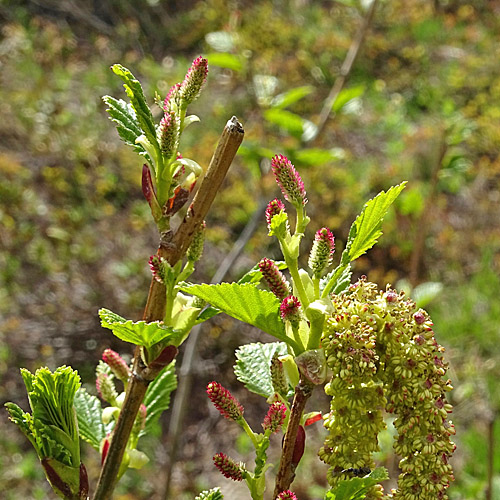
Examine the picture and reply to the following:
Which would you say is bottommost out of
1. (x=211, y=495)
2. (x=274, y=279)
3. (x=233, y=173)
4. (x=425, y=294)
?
(x=211, y=495)

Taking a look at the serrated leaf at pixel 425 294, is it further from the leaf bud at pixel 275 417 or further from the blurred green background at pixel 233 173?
the leaf bud at pixel 275 417

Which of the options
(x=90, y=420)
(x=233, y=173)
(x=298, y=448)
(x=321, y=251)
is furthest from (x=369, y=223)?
(x=233, y=173)

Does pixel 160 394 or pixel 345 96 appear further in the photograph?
pixel 345 96

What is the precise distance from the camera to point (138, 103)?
36cm

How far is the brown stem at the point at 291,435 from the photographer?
14.0 inches

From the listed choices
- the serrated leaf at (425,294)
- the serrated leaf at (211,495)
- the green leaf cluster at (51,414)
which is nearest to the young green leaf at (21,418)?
the green leaf cluster at (51,414)

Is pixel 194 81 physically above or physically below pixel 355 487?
above

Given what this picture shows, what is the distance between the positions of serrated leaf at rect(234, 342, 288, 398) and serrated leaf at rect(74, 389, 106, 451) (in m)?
0.11

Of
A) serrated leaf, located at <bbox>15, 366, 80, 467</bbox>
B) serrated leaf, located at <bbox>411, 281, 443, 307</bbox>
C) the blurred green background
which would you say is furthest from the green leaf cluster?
serrated leaf, located at <bbox>411, 281, 443, 307</bbox>

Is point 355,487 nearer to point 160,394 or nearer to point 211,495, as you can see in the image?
point 211,495

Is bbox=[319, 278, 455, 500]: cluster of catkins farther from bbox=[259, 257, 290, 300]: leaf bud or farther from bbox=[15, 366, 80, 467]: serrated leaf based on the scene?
bbox=[15, 366, 80, 467]: serrated leaf

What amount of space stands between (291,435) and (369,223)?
129 millimetres

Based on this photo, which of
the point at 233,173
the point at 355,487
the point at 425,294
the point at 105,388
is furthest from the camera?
the point at 233,173

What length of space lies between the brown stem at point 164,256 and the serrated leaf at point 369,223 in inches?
3.2
